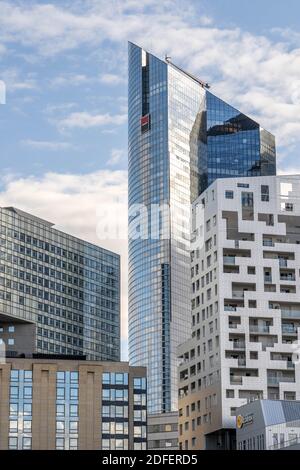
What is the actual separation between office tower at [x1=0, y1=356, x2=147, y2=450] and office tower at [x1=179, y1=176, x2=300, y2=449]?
14354 mm

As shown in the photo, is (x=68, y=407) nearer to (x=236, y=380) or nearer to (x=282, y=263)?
(x=236, y=380)

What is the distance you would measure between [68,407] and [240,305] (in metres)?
35.4

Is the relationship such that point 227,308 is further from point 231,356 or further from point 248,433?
point 248,433

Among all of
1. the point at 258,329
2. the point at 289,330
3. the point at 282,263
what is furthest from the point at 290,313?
the point at 282,263

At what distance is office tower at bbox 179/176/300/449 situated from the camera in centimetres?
13750

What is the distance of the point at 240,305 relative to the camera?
467ft

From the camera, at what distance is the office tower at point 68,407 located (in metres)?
158

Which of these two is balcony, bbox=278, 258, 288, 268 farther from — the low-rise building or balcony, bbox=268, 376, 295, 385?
the low-rise building

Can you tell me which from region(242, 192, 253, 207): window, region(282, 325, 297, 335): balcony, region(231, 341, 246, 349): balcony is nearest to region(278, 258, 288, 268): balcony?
region(282, 325, 297, 335): balcony

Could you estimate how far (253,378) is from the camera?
449 ft
